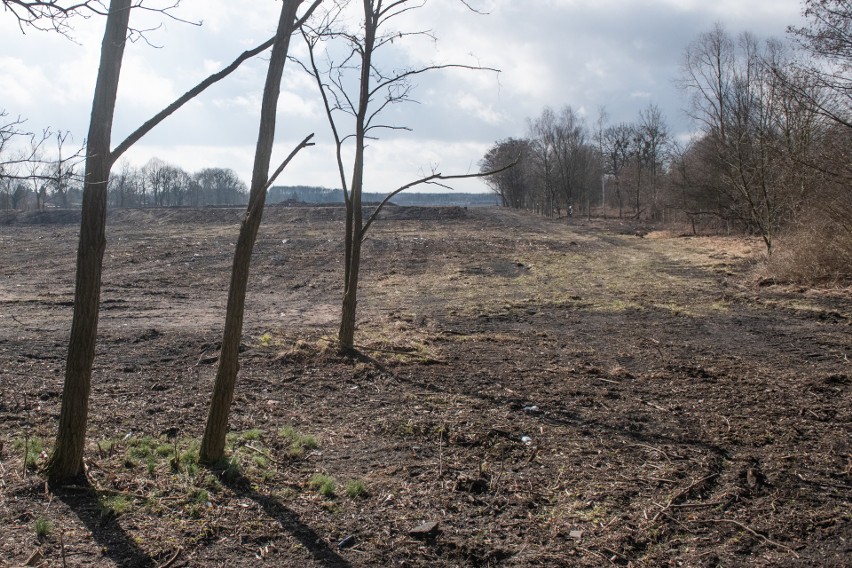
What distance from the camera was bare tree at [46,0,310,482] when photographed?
3691mm

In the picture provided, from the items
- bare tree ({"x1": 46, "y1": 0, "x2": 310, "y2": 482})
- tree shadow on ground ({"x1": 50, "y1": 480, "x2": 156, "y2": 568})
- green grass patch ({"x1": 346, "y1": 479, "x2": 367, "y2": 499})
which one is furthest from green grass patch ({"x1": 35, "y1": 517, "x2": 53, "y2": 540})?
green grass patch ({"x1": 346, "y1": 479, "x2": 367, "y2": 499})

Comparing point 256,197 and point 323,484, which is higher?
point 256,197

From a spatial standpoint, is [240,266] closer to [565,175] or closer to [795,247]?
[795,247]

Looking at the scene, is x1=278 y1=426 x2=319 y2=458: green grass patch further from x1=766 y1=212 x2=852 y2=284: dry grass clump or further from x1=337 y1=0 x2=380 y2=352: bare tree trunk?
x1=766 y1=212 x2=852 y2=284: dry grass clump

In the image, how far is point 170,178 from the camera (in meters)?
73.4

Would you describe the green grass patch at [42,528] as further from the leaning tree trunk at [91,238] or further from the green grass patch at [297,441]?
the green grass patch at [297,441]

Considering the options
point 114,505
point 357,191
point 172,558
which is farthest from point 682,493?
point 357,191

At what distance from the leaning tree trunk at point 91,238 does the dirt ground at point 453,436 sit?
383 mm

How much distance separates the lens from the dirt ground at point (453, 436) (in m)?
3.52

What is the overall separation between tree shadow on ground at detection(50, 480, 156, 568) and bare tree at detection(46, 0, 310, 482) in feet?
0.53

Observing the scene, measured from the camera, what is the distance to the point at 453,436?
5.27m

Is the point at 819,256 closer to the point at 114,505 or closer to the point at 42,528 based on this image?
the point at 114,505

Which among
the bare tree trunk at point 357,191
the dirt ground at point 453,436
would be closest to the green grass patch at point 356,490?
the dirt ground at point 453,436

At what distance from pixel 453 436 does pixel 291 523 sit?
1839 millimetres
